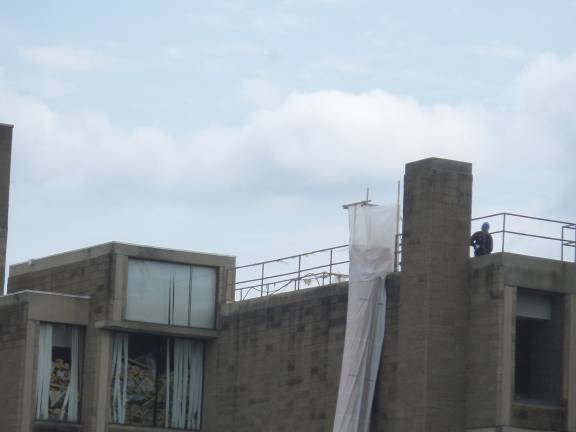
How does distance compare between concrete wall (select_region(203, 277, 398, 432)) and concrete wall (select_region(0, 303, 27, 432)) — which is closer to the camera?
concrete wall (select_region(203, 277, 398, 432))

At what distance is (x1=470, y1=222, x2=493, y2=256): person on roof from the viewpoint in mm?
41000

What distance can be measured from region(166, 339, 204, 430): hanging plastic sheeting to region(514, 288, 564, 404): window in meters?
12.0

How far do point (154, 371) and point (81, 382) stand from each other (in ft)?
7.28

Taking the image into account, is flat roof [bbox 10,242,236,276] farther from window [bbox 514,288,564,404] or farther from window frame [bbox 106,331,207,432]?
window [bbox 514,288,564,404]

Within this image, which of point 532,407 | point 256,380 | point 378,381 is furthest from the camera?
point 256,380

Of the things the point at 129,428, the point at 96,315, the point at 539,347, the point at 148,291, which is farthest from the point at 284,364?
the point at 539,347

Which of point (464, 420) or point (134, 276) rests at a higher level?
point (134, 276)

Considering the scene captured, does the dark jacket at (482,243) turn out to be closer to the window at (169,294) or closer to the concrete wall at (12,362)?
the window at (169,294)

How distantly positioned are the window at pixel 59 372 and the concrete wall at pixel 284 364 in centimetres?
396

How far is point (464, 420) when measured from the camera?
3994cm

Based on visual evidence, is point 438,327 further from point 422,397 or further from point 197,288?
point 197,288

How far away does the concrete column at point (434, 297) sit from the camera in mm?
39812

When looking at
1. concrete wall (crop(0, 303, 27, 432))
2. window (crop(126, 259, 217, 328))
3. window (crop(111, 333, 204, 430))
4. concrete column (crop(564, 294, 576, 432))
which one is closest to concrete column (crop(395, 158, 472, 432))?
concrete column (crop(564, 294, 576, 432))

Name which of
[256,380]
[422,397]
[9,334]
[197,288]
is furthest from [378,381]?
[9,334]
